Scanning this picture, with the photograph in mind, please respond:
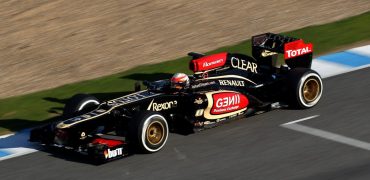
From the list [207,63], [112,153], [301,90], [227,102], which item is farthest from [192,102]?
[301,90]

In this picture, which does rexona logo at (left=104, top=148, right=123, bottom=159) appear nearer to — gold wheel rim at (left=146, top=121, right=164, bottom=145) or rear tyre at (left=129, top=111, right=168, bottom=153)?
rear tyre at (left=129, top=111, right=168, bottom=153)

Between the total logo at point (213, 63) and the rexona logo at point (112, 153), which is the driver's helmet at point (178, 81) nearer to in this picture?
the total logo at point (213, 63)

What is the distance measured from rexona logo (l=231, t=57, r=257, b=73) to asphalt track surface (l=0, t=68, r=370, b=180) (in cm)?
87

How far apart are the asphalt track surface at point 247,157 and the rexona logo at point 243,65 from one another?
873 mm

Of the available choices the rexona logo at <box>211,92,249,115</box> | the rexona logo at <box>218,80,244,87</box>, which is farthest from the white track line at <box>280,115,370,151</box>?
the rexona logo at <box>218,80,244,87</box>

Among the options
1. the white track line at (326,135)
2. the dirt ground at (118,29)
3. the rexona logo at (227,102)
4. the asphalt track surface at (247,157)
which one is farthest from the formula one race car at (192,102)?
the dirt ground at (118,29)

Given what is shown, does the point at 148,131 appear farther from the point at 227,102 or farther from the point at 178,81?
the point at 227,102

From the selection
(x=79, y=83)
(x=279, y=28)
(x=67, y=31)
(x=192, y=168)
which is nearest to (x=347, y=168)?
(x=192, y=168)

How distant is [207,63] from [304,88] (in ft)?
5.64

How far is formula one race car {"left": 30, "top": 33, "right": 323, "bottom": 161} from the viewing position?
13.5m

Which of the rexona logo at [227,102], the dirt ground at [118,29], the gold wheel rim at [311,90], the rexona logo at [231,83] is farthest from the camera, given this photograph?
the dirt ground at [118,29]

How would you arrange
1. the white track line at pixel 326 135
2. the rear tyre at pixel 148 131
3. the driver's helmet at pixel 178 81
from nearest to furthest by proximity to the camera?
1. the rear tyre at pixel 148 131
2. the white track line at pixel 326 135
3. the driver's helmet at pixel 178 81

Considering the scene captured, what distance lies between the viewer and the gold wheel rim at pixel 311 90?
15305mm

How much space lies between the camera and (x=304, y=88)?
15.2 m
